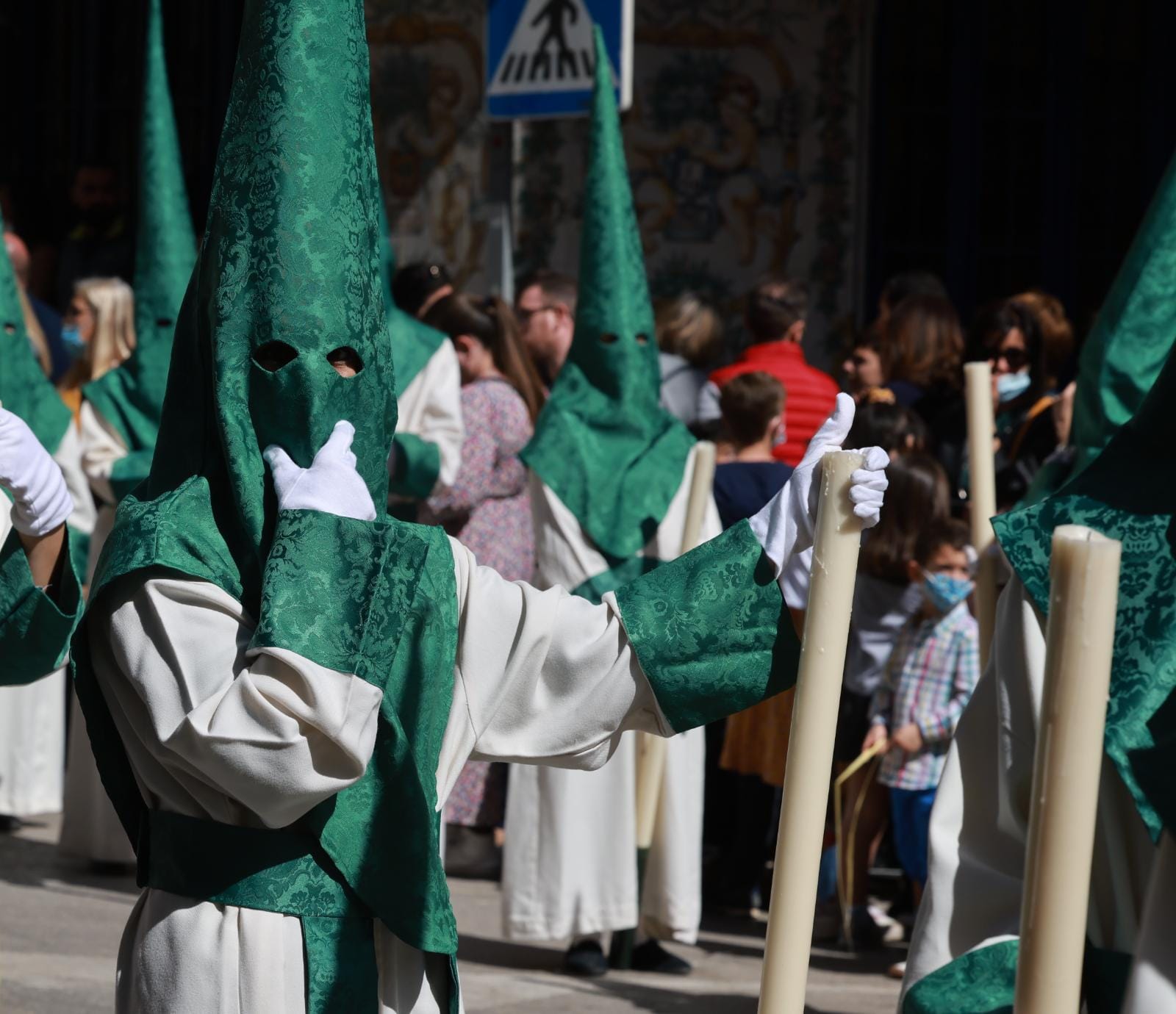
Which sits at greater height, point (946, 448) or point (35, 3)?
point (35, 3)

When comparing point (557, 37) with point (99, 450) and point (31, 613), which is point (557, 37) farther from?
Answer: point (31, 613)

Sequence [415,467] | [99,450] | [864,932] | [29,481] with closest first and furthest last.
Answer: [29,481] < [864,932] < [415,467] < [99,450]

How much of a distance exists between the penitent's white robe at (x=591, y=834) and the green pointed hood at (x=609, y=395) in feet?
0.21

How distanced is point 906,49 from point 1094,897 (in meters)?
7.17

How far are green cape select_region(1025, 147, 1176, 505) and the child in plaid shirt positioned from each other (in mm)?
1022

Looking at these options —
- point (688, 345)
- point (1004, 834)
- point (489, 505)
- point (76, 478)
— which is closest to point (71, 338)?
point (76, 478)

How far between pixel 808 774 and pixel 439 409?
4226mm

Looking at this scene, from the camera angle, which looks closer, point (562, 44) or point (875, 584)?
point (875, 584)

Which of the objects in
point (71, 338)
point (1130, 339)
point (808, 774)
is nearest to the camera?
point (808, 774)

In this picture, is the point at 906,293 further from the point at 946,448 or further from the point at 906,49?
the point at 906,49

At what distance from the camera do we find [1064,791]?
154 centimetres

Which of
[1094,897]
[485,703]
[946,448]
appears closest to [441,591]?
[485,703]

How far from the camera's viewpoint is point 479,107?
8.42 metres

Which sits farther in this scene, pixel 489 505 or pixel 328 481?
pixel 489 505
